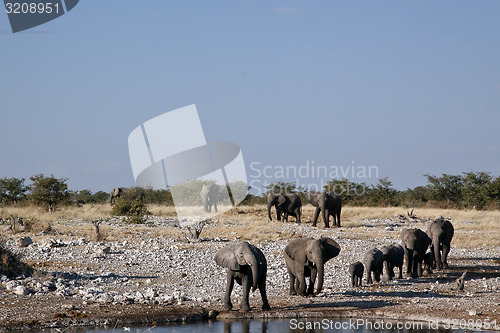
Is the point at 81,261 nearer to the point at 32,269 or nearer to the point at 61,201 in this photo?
the point at 32,269

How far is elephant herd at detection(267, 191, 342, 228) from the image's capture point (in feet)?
119

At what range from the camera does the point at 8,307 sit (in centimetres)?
1584

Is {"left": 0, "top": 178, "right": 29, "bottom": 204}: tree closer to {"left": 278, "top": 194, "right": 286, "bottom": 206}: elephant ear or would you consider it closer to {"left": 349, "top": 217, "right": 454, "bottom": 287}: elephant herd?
{"left": 278, "top": 194, "right": 286, "bottom": 206}: elephant ear

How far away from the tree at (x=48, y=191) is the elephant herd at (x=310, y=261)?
30230 mm

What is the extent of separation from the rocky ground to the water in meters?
0.34

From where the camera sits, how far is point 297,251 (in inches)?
691

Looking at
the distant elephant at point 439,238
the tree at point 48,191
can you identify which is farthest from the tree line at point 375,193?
the distant elephant at point 439,238

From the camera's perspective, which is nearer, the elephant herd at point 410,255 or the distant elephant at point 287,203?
the elephant herd at point 410,255

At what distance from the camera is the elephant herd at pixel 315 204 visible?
36.3 metres

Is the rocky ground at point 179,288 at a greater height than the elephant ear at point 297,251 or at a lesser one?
lesser

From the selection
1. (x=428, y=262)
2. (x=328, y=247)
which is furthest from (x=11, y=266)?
(x=428, y=262)

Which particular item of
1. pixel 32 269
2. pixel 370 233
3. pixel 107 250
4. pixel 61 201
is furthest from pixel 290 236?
pixel 61 201

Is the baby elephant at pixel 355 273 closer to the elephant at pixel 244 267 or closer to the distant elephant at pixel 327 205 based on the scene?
the elephant at pixel 244 267

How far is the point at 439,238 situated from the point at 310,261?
7.22m
